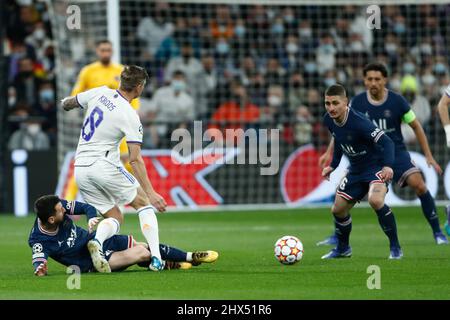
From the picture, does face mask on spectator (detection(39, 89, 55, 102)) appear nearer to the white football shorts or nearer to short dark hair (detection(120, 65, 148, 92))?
the white football shorts

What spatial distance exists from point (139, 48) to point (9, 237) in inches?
312

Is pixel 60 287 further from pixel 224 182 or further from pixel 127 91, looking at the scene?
pixel 224 182

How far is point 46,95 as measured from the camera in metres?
20.9

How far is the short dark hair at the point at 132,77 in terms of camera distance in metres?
10.0

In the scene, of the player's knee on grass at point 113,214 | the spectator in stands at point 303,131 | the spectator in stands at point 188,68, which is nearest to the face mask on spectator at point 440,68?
the spectator in stands at point 303,131

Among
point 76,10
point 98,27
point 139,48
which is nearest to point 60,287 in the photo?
point 76,10

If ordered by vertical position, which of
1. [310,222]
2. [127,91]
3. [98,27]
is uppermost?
[98,27]

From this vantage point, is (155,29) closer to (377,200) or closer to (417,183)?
(417,183)

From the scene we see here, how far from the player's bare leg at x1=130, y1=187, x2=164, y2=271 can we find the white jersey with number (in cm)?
45

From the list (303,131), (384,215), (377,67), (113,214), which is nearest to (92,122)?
(113,214)

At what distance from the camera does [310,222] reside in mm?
16641

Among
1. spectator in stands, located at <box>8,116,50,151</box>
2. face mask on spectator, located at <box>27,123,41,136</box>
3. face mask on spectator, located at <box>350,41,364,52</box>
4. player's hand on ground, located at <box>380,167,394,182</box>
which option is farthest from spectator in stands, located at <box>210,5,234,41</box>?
player's hand on ground, located at <box>380,167,394,182</box>

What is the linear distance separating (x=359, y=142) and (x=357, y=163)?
25 cm

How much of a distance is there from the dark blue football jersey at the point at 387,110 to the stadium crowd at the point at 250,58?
698 centimetres
